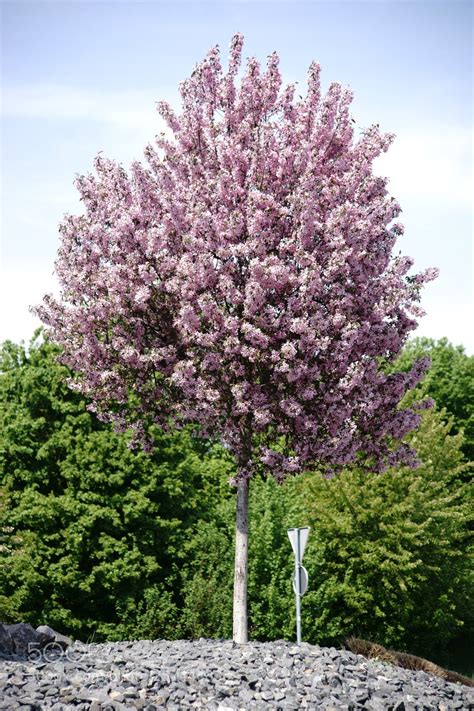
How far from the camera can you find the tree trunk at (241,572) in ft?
43.5

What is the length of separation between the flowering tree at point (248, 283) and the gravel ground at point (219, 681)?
80.6 inches

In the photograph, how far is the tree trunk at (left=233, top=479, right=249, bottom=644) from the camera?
13.3m

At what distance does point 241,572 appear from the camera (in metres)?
13.5

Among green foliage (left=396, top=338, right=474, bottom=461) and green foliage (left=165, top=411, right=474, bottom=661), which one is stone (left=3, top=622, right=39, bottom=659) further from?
green foliage (left=396, top=338, right=474, bottom=461)

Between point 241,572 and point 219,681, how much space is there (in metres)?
3.43

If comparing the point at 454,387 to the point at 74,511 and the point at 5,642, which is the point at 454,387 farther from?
the point at 5,642

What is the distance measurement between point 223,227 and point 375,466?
18.0 ft

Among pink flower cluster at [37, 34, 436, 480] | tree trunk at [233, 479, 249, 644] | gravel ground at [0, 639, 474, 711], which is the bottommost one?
gravel ground at [0, 639, 474, 711]

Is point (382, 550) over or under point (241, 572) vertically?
under

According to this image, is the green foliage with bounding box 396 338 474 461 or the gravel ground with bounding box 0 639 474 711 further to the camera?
the green foliage with bounding box 396 338 474 461

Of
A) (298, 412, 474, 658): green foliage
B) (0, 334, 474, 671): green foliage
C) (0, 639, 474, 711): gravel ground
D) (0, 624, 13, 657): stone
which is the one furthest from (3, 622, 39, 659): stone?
(298, 412, 474, 658): green foliage

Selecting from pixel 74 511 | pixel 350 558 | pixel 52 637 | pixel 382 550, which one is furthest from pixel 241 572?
pixel 350 558

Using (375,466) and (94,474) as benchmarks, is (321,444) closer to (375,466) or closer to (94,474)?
(375,466)

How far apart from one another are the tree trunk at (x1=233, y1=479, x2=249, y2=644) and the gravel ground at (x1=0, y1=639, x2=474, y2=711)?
0.63 m
